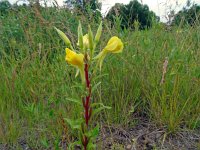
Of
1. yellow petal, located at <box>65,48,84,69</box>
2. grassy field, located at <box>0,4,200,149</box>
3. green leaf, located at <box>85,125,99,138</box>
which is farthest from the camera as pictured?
grassy field, located at <box>0,4,200,149</box>

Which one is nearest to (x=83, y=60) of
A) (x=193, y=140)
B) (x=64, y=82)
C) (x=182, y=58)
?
(x=64, y=82)

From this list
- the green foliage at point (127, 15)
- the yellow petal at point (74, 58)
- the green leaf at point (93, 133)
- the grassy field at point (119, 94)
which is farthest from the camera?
the green foliage at point (127, 15)

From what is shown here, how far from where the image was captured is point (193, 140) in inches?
72.3

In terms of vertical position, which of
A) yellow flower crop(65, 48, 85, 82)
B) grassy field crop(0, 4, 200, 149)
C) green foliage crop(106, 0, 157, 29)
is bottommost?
grassy field crop(0, 4, 200, 149)

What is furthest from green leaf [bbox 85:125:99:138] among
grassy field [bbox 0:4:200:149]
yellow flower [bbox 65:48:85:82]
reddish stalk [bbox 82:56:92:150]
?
grassy field [bbox 0:4:200:149]

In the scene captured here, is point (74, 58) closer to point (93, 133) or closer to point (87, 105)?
point (87, 105)

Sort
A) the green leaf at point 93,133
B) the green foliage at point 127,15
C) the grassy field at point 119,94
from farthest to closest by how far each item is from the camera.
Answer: the green foliage at point 127,15 → the grassy field at point 119,94 → the green leaf at point 93,133

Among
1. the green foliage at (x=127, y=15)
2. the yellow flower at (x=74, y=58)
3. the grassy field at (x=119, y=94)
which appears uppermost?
the green foliage at (x=127, y=15)

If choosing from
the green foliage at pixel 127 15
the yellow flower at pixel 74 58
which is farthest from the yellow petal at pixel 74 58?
the green foliage at pixel 127 15

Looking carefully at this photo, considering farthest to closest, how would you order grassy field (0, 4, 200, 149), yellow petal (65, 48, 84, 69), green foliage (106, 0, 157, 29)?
green foliage (106, 0, 157, 29) < grassy field (0, 4, 200, 149) < yellow petal (65, 48, 84, 69)

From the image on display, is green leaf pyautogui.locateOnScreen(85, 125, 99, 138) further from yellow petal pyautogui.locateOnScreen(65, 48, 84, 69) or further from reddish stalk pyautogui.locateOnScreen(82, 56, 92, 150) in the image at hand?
yellow petal pyautogui.locateOnScreen(65, 48, 84, 69)

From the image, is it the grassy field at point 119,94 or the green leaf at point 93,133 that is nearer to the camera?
the green leaf at point 93,133

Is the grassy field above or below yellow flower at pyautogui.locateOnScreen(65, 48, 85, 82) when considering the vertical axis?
below

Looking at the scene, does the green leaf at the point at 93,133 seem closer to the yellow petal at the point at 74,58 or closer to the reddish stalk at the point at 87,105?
the reddish stalk at the point at 87,105
